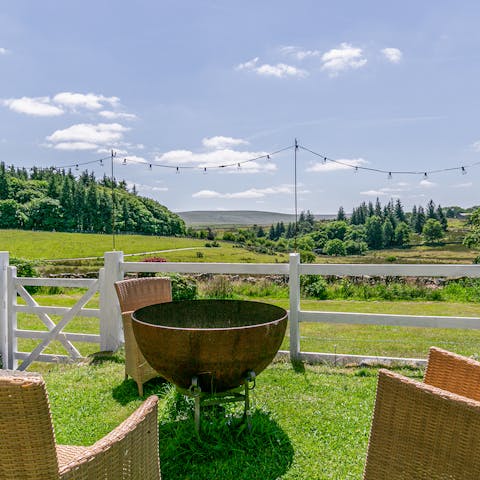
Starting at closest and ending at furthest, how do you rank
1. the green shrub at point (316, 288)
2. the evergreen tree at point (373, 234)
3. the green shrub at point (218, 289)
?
the green shrub at point (218, 289)
the green shrub at point (316, 288)
the evergreen tree at point (373, 234)

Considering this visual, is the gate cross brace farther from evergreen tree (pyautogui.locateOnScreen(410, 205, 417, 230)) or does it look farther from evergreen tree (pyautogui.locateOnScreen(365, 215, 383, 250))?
evergreen tree (pyautogui.locateOnScreen(410, 205, 417, 230))

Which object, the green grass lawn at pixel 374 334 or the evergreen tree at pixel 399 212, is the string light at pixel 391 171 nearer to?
the green grass lawn at pixel 374 334

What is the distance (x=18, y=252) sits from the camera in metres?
25.4

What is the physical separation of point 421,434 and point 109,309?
4081 millimetres

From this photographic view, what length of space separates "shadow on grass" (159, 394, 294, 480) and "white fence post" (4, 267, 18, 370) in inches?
127

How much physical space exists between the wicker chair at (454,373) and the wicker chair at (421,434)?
1.70 ft

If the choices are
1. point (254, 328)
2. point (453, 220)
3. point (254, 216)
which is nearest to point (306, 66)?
point (254, 328)

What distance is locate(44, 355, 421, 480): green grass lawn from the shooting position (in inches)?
101

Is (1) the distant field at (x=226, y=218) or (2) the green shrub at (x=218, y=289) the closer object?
(2) the green shrub at (x=218, y=289)

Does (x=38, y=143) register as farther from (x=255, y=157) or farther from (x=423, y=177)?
(x=423, y=177)

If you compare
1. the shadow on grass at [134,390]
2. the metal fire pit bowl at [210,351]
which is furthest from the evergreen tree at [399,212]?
the metal fire pit bowl at [210,351]

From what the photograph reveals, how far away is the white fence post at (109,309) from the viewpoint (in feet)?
16.2

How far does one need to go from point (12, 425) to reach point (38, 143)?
2298 centimetres

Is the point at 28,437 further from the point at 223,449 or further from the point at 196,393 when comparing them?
the point at 223,449
